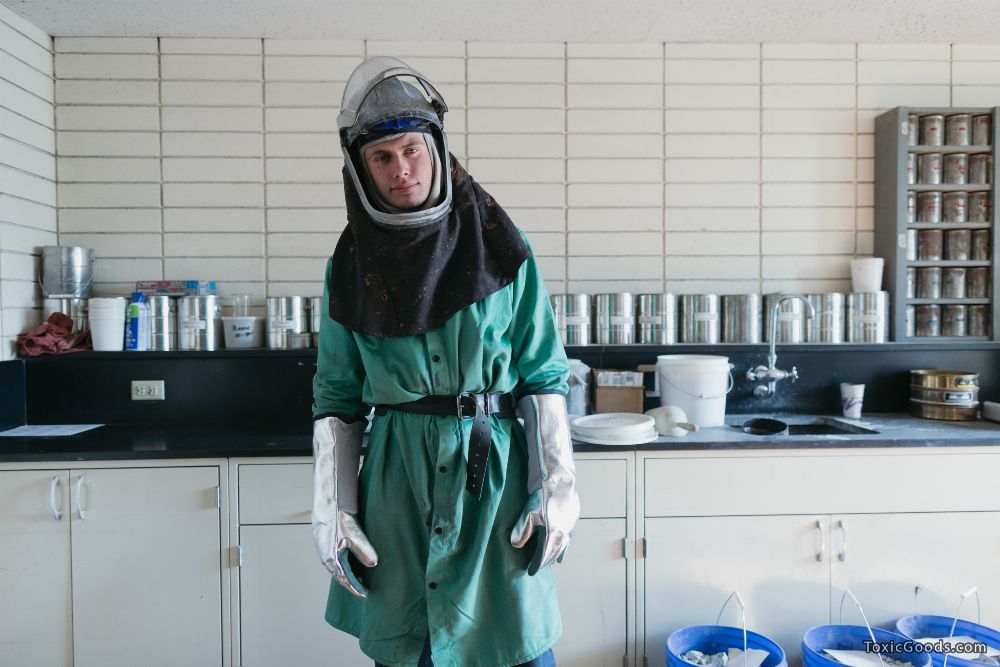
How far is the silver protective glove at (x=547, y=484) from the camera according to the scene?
132 centimetres

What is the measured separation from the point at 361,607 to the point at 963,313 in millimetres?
3026

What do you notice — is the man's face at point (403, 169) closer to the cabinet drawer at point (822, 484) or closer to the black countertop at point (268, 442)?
the black countertop at point (268, 442)

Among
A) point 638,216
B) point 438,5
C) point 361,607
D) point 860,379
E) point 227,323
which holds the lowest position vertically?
point 361,607

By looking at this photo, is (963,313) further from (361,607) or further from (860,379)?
(361,607)

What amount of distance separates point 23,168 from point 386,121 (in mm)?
2247

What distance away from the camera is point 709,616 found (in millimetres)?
2232

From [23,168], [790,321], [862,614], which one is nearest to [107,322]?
[23,168]

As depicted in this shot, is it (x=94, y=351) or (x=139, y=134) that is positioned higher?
(x=139, y=134)

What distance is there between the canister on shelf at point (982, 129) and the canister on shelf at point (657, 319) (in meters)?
1.63

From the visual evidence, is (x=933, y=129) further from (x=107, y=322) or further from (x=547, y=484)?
(x=107, y=322)

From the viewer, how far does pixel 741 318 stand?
2840 millimetres

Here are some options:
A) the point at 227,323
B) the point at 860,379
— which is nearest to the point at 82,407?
the point at 227,323

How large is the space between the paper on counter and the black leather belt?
1908 mm

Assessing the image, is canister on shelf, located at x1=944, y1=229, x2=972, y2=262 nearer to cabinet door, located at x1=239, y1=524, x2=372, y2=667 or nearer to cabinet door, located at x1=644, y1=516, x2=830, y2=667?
cabinet door, located at x1=644, y1=516, x2=830, y2=667
